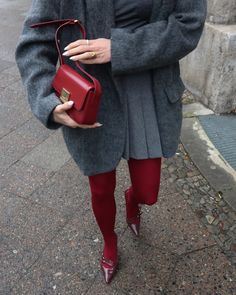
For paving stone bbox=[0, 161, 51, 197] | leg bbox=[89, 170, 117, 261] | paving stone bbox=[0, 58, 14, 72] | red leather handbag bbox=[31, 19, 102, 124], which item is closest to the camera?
red leather handbag bbox=[31, 19, 102, 124]

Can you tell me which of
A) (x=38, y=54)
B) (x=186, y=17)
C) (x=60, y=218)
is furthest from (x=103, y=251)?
(x=186, y=17)

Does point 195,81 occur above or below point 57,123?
below

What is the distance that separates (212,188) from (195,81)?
151 centimetres

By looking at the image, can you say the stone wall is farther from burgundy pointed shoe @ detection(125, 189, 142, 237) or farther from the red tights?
the red tights

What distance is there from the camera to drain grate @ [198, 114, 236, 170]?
3373 millimetres

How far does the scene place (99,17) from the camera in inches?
64.1

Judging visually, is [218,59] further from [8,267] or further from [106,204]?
[8,267]

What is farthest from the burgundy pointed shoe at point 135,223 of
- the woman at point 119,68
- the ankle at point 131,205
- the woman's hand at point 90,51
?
the woman's hand at point 90,51

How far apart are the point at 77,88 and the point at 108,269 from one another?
1173 millimetres

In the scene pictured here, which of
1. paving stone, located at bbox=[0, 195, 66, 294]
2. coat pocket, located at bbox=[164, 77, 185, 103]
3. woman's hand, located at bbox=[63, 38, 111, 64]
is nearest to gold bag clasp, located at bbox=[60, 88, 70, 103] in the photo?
woman's hand, located at bbox=[63, 38, 111, 64]

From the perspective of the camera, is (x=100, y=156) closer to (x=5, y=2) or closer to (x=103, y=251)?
(x=103, y=251)

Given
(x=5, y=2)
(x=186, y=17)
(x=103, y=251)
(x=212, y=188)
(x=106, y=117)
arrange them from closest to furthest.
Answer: (x=186, y=17) → (x=106, y=117) → (x=103, y=251) → (x=212, y=188) → (x=5, y=2)

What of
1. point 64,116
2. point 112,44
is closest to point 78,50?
point 112,44

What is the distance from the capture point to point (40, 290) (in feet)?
7.38
